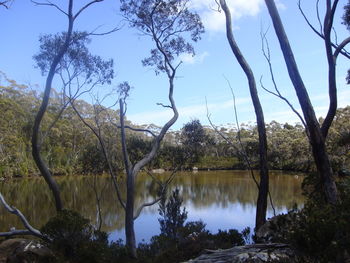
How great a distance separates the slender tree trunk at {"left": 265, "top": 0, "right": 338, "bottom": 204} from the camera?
11.4 ft

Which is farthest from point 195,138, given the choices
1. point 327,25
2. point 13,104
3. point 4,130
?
point 13,104

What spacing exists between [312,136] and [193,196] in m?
12.2

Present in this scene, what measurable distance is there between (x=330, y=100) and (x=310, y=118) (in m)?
0.61

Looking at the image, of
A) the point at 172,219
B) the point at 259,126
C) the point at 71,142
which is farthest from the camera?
the point at 71,142

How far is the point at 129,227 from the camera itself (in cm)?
550

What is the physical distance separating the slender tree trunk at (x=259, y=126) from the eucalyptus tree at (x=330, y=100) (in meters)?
0.99

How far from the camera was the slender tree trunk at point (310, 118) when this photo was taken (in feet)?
11.4

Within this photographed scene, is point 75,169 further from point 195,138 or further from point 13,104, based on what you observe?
point 195,138

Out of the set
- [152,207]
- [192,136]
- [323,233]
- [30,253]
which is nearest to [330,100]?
[323,233]

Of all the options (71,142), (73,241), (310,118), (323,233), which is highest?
(71,142)

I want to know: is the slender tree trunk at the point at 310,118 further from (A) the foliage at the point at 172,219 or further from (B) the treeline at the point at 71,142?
(B) the treeline at the point at 71,142

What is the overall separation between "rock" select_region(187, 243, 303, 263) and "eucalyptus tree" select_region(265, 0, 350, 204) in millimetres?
1151

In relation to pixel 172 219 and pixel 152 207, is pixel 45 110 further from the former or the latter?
pixel 152 207

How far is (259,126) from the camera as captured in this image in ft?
16.4
